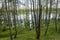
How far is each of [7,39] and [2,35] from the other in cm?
170

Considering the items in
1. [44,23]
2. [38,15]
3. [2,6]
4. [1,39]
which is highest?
[2,6]

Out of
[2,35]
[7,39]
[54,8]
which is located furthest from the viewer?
[54,8]

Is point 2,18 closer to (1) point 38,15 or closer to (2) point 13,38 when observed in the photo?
(2) point 13,38

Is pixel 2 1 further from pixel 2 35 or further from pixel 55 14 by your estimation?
pixel 55 14

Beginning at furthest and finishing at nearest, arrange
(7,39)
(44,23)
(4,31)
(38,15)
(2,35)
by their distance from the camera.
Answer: (44,23)
(4,31)
(2,35)
(7,39)
(38,15)

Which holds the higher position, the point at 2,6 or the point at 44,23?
the point at 2,6

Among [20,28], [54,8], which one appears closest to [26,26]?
[20,28]

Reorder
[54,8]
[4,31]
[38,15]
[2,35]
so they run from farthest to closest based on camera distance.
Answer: [54,8] < [4,31] < [2,35] < [38,15]

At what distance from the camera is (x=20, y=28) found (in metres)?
13.0

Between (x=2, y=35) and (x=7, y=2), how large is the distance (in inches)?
133

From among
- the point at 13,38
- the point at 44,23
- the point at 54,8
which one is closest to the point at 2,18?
the point at 13,38

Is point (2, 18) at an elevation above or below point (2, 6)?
below

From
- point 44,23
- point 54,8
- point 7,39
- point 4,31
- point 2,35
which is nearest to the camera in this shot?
point 7,39

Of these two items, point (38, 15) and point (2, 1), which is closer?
point (38, 15)
